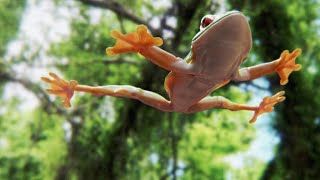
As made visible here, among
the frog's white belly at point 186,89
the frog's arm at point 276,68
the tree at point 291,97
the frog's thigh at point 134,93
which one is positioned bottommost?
the frog's white belly at point 186,89

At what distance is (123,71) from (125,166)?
3.54ft

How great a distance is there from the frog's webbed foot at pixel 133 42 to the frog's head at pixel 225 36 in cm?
14

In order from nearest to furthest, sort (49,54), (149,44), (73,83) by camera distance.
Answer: (149,44) → (73,83) → (49,54)

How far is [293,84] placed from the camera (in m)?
4.65

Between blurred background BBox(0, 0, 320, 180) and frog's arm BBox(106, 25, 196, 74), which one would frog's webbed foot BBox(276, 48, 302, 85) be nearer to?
frog's arm BBox(106, 25, 196, 74)

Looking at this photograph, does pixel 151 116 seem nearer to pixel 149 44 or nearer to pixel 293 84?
pixel 293 84

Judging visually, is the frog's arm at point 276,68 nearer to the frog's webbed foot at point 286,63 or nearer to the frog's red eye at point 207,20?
the frog's webbed foot at point 286,63

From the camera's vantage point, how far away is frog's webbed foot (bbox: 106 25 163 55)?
5.46ft

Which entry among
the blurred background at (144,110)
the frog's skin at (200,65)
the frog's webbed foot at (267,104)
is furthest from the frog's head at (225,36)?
the blurred background at (144,110)

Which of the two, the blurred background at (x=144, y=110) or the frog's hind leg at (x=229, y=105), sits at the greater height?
the blurred background at (x=144, y=110)

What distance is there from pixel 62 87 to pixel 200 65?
48cm

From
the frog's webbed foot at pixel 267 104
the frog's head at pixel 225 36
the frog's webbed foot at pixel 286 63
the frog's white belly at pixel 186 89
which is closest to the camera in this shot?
the frog's head at pixel 225 36

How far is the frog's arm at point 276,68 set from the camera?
183 centimetres

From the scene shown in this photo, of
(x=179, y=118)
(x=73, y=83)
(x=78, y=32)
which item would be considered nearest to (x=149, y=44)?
(x=73, y=83)
